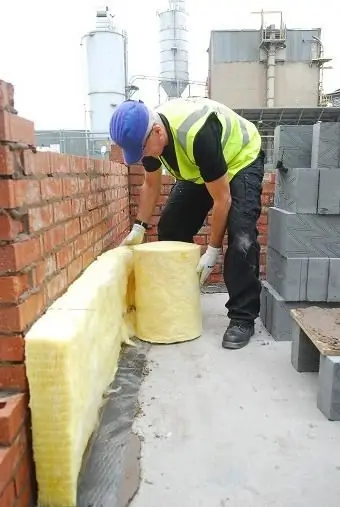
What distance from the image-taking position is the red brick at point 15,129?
4.14ft

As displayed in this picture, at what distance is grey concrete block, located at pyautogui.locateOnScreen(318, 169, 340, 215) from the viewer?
2555mm

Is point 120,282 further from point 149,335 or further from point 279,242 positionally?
point 279,242

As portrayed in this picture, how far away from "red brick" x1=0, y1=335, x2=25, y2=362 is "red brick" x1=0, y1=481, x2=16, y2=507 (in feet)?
1.18

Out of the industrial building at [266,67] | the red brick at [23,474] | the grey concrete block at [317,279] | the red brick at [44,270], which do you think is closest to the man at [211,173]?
the grey concrete block at [317,279]

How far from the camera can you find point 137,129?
2.29 m

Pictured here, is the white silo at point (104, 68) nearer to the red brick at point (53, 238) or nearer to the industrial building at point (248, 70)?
the industrial building at point (248, 70)

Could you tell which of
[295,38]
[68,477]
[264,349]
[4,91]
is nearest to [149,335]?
[264,349]

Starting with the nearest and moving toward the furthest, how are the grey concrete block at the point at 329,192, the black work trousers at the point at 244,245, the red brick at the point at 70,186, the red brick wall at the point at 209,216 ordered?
1. the red brick at the point at 70,186
2. the grey concrete block at the point at 329,192
3. the black work trousers at the point at 244,245
4. the red brick wall at the point at 209,216

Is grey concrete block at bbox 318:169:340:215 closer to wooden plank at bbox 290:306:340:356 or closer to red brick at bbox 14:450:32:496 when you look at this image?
wooden plank at bbox 290:306:340:356

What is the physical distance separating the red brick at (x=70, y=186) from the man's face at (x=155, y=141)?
0.50 meters

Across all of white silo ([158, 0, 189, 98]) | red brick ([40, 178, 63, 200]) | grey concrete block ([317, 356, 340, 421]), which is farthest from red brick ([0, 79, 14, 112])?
white silo ([158, 0, 189, 98])

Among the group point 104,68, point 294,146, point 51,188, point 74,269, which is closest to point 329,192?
point 294,146

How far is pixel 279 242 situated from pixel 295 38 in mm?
19026

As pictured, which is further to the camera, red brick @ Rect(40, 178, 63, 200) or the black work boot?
the black work boot
